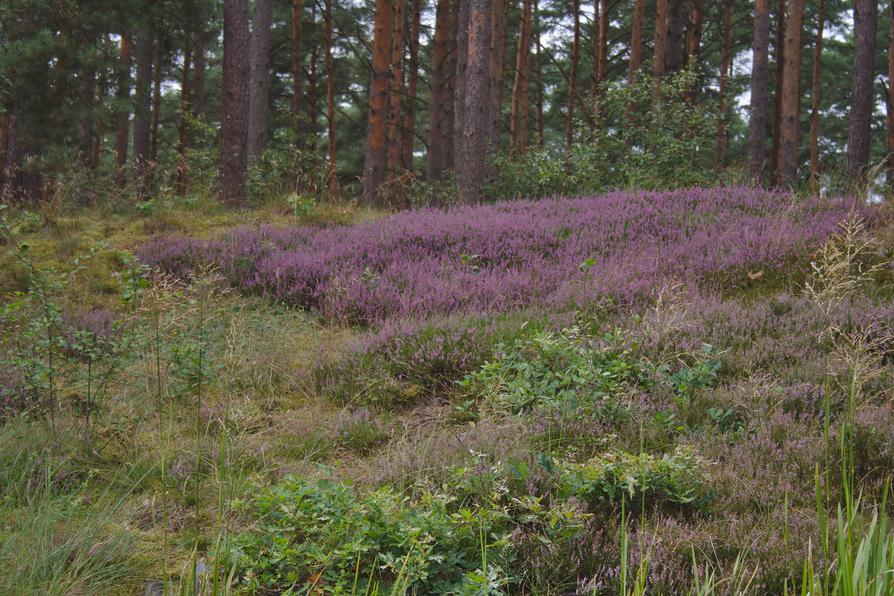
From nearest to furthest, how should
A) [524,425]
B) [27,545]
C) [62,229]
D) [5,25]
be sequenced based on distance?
[27,545] → [524,425] → [62,229] → [5,25]

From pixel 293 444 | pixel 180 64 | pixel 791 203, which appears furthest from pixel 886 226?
pixel 180 64

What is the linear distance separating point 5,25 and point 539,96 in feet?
78.9

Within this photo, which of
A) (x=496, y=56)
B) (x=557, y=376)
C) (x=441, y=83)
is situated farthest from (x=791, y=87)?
(x=557, y=376)

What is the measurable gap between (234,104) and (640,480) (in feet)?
39.1

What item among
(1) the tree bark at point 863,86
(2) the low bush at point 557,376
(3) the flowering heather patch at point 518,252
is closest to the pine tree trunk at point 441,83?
(1) the tree bark at point 863,86

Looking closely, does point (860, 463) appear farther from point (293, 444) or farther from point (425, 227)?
point (425, 227)

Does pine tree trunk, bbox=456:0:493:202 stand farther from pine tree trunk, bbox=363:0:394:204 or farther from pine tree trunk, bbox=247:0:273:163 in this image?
pine tree trunk, bbox=247:0:273:163

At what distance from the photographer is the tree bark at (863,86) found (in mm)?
15227

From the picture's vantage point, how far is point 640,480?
3.38 metres

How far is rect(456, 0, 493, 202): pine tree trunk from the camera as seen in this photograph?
489 inches

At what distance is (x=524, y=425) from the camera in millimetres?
4230

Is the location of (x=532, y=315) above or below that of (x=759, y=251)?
below

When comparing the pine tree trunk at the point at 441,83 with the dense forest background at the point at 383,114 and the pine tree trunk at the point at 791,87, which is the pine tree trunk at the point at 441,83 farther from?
the pine tree trunk at the point at 791,87

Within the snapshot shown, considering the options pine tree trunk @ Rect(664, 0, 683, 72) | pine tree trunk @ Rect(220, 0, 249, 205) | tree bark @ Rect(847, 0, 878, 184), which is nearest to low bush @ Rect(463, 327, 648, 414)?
pine tree trunk @ Rect(220, 0, 249, 205)
